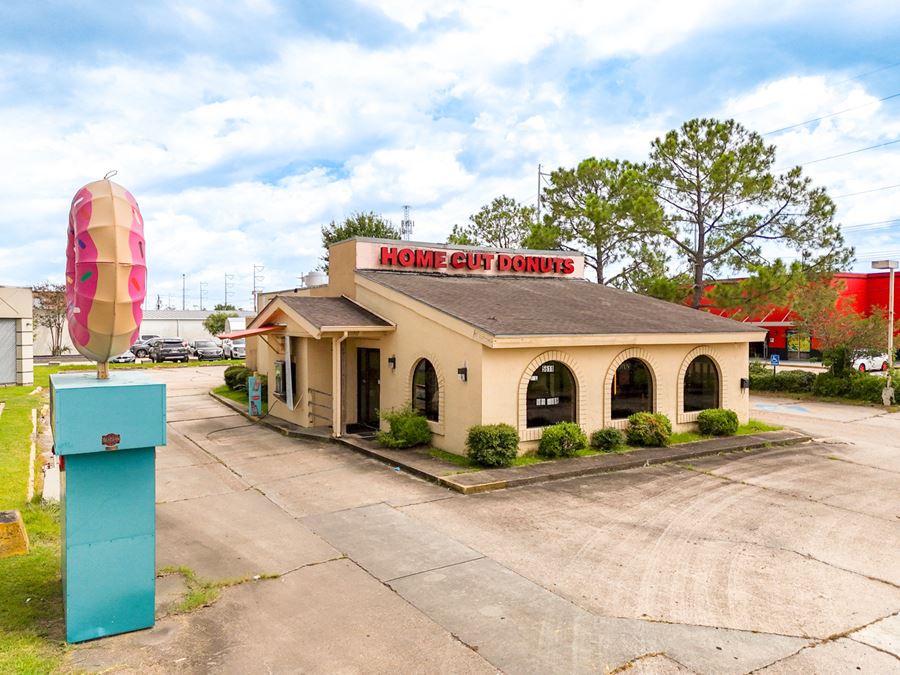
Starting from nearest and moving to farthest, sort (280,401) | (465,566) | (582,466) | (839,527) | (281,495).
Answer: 1. (465,566)
2. (839,527)
3. (281,495)
4. (582,466)
5. (280,401)

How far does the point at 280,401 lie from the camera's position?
19.4m

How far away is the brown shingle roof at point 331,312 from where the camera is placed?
50.8ft

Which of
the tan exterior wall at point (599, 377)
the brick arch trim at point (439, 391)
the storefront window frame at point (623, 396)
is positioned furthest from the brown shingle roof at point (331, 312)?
the storefront window frame at point (623, 396)

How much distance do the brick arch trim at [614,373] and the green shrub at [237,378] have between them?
15323 mm

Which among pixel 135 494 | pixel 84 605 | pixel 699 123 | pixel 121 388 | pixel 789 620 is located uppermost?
pixel 699 123

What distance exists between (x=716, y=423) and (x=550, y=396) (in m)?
5.21

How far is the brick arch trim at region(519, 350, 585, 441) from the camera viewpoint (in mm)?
13570

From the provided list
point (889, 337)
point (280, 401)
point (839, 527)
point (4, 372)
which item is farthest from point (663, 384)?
point (4, 372)

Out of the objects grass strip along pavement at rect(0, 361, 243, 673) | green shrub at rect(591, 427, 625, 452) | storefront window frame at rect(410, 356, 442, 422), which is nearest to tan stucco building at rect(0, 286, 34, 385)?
grass strip along pavement at rect(0, 361, 243, 673)

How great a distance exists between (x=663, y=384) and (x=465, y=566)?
981cm

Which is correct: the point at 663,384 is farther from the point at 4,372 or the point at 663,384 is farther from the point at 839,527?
the point at 4,372

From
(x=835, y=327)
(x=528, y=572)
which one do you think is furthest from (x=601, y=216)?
(x=528, y=572)

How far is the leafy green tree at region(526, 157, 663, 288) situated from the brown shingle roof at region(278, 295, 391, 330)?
15.4 meters

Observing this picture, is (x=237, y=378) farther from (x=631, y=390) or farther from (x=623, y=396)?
(x=631, y=390)
